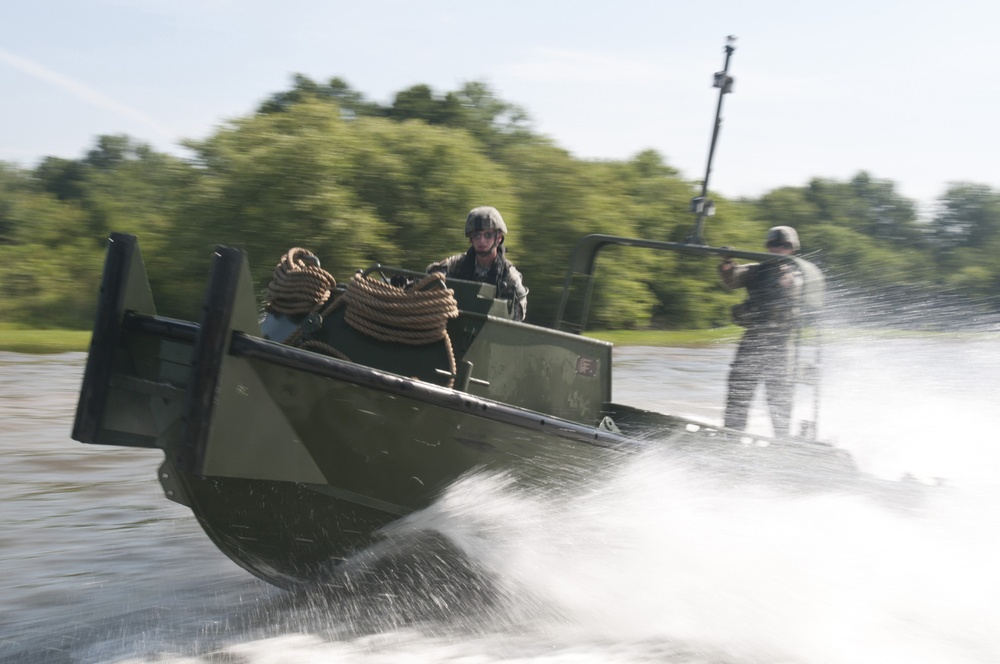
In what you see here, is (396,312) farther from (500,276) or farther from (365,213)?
(365,213)

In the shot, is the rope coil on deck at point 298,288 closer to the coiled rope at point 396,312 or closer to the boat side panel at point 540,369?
the coiled rope at point 396,312

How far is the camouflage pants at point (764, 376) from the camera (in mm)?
6348

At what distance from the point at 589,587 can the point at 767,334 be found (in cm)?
217

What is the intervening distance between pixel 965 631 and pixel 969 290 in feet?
137

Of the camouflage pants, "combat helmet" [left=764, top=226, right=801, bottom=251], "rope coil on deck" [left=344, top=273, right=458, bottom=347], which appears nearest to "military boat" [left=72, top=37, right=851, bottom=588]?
"rope coil on deck" [left=344, top=273, right=458, bottom=347]

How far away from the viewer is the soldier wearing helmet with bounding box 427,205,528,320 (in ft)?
19.5

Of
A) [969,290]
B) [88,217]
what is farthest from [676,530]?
[969,290]

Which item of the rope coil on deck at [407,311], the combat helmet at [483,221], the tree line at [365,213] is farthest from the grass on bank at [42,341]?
the rope coil on deck at [407,311]

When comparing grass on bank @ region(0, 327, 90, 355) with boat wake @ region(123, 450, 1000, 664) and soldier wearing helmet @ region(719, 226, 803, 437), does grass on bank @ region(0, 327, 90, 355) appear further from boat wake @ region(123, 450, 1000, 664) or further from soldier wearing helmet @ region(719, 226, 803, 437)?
boat wake @ region(123, 450, 1000, 664)

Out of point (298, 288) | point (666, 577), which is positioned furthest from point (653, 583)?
point (298, 288)

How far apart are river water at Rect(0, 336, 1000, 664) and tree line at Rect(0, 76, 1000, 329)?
10473 millimetres

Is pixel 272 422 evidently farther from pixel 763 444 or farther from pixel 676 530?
pixel 763 444

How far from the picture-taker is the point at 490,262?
6.09 m

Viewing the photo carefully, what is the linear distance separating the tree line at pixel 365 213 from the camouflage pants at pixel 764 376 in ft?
31.0
